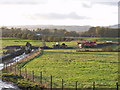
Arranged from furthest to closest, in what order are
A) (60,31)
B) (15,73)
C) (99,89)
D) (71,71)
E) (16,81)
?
1. (60,31)
2. (71,71)
3. (15,73)
4. (16,81)
5. (99,89)

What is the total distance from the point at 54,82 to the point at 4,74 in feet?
13.2

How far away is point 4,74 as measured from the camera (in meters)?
15.0

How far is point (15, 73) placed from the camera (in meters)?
14.8

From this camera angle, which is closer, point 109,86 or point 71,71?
point 109,86

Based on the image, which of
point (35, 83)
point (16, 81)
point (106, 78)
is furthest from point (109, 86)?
point (16, 81)

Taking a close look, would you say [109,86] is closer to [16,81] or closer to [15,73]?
[16,81]

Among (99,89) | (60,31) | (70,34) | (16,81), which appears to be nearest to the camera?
(99,89)

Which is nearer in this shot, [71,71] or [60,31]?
[71,71]

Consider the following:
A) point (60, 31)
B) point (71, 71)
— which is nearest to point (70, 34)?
point (60, 31)

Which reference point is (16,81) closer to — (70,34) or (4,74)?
(4,74)

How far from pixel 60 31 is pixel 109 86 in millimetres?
58539

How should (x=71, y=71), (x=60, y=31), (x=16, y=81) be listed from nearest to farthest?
(x=16, y=81) < (x=71, y=71) < (x=60, y=31)

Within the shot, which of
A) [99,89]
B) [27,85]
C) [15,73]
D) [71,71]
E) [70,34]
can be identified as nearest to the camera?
[99,89]

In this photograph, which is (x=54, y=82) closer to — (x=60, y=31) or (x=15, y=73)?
(x=15, y=73)
